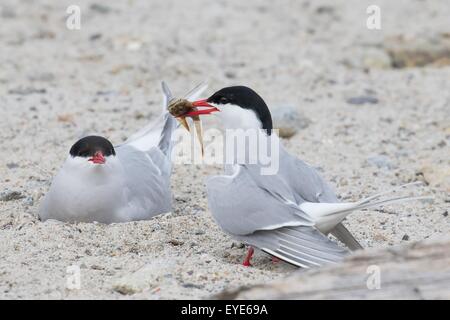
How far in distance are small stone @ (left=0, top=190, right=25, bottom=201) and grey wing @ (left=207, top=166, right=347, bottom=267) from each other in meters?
1.42

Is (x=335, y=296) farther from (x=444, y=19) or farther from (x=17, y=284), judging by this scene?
(x=444, y=19)

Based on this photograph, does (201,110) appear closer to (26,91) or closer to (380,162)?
(380,162)

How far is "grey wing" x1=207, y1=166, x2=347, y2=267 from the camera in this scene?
3.98 m

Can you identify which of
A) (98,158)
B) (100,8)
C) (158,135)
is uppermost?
(100,8)

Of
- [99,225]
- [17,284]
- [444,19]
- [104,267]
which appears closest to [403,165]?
[99,225]

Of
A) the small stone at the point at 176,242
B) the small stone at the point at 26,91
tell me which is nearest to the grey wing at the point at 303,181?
the small stone at the point at 176,242

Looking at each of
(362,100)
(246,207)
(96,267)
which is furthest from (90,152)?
(362,100)

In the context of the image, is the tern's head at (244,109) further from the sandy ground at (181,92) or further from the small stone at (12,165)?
the small stone at (12,165)

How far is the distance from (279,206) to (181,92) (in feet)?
11.2

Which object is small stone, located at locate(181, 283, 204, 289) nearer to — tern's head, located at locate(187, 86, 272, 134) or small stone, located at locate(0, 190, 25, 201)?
tern's head, located at locate(187, 86, 272, 134)

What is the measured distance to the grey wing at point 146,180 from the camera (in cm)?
508

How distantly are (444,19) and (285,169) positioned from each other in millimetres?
5259

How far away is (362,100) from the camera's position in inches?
289

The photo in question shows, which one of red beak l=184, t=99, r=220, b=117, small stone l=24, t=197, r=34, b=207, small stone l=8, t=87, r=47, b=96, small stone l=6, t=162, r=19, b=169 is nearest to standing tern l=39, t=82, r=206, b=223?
small stone l=24, t=197, r=34, b=207
